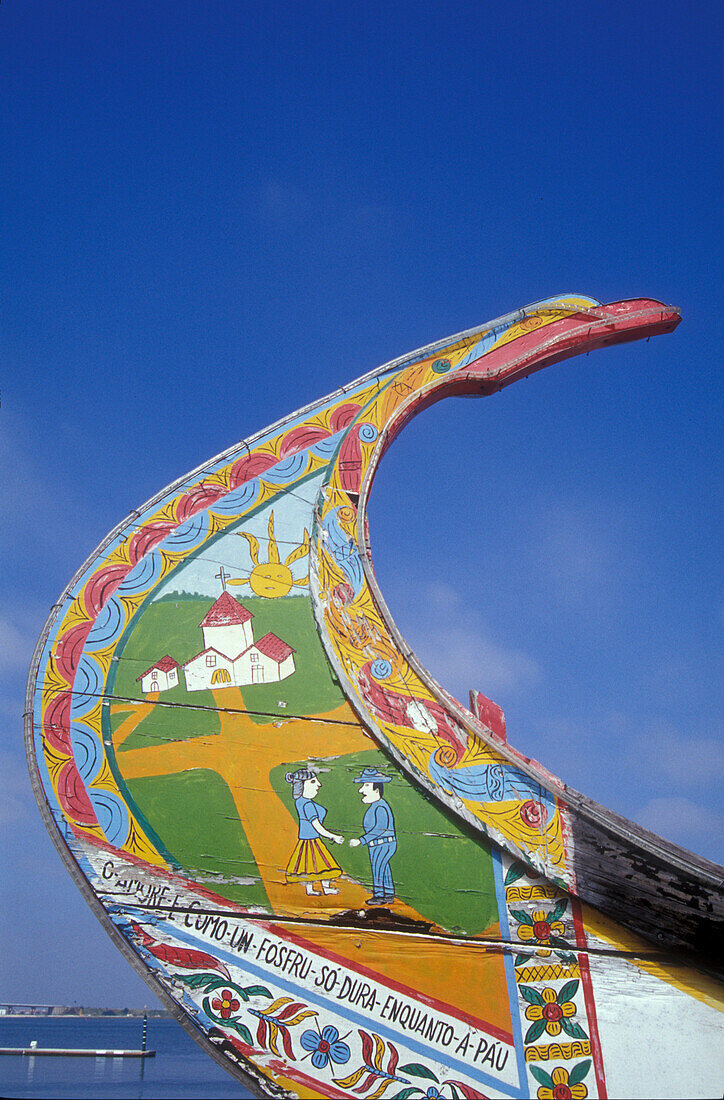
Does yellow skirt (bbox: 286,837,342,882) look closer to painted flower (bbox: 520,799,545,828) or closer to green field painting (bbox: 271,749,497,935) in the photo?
green field painting (bbox: 271,749,497,935)

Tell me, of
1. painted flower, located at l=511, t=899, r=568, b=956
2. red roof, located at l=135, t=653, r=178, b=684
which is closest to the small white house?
red roof, located at l=135, t=653, r=178, b=684

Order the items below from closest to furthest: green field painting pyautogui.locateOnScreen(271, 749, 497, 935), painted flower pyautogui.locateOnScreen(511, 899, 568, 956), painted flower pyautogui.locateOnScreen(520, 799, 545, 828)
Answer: painted flower pyautogui.locateOnScreen(511, 899, 568, 956), green field painting pyautogui.locateOnScreen(271, 749, 497, 935), painted flower pyautogui.locateOnScreen(520, 799, 545, 828)

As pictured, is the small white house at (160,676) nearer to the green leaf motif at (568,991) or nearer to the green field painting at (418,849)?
the green field painting at (418,849)

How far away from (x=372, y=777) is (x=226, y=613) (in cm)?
156

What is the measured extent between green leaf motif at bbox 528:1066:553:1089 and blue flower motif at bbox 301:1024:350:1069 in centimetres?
110

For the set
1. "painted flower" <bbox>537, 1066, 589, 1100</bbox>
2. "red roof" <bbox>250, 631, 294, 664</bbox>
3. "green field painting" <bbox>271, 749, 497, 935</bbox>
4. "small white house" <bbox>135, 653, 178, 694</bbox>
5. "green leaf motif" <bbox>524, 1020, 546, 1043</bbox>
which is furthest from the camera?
"red roof" <bbox>250, 631, 294, 664</bbox>

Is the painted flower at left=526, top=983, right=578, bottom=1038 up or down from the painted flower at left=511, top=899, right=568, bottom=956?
down

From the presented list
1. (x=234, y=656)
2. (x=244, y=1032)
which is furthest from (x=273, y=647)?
(x=244, y=1032)

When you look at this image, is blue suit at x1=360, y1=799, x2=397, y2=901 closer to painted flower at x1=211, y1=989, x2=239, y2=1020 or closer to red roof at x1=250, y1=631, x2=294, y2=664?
painted flower at x1=211, y1=989, x2=239, y2=1020

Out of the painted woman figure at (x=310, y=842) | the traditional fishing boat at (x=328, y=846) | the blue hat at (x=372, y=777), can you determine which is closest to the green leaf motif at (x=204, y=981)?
the traditional fishing boat at (x=328, y=846)

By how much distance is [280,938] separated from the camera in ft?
17.9

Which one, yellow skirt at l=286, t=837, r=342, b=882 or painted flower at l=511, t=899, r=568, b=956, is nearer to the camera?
painted flower at l=511, t=899, r=568, b=956

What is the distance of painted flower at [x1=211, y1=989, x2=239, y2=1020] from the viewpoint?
5.22 meters

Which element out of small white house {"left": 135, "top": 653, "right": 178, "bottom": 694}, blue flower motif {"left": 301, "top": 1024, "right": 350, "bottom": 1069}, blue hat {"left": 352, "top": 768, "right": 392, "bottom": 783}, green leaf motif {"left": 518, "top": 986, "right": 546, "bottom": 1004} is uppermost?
small white house {"left": 135, "top": 653, "right": 178, "bottom": 694}
